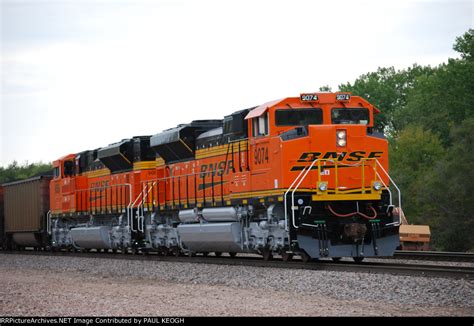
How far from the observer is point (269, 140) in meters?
20.2

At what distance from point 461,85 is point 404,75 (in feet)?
87.4

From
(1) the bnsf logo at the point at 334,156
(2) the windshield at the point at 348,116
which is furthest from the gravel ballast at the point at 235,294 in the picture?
(2) the windshield at the point at 348,116

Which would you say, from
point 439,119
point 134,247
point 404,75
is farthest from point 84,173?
point 404,75

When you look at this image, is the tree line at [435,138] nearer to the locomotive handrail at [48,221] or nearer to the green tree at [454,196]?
the green tree at [454,196]

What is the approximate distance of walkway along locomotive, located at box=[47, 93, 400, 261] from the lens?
19.5 meters

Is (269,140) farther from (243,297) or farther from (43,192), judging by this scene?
(43,192)

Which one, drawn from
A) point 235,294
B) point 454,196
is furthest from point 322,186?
point 454,196

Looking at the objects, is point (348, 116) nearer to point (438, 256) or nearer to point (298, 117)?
point (298, 117)

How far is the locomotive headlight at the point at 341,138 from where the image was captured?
19797 mm

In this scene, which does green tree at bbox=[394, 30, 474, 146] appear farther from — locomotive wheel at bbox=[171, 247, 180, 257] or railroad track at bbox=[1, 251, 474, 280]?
railroad track at bbox=[1, 251, 474, 280]

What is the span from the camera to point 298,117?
20.5 metres

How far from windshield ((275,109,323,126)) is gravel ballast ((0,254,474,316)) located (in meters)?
3.48

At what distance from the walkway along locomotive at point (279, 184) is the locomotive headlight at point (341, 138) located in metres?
0.02

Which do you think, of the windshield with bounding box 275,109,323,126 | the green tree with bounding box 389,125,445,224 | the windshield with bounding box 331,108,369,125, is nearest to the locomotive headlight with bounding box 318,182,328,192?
the windshield with bounding box 275,109,323,126
